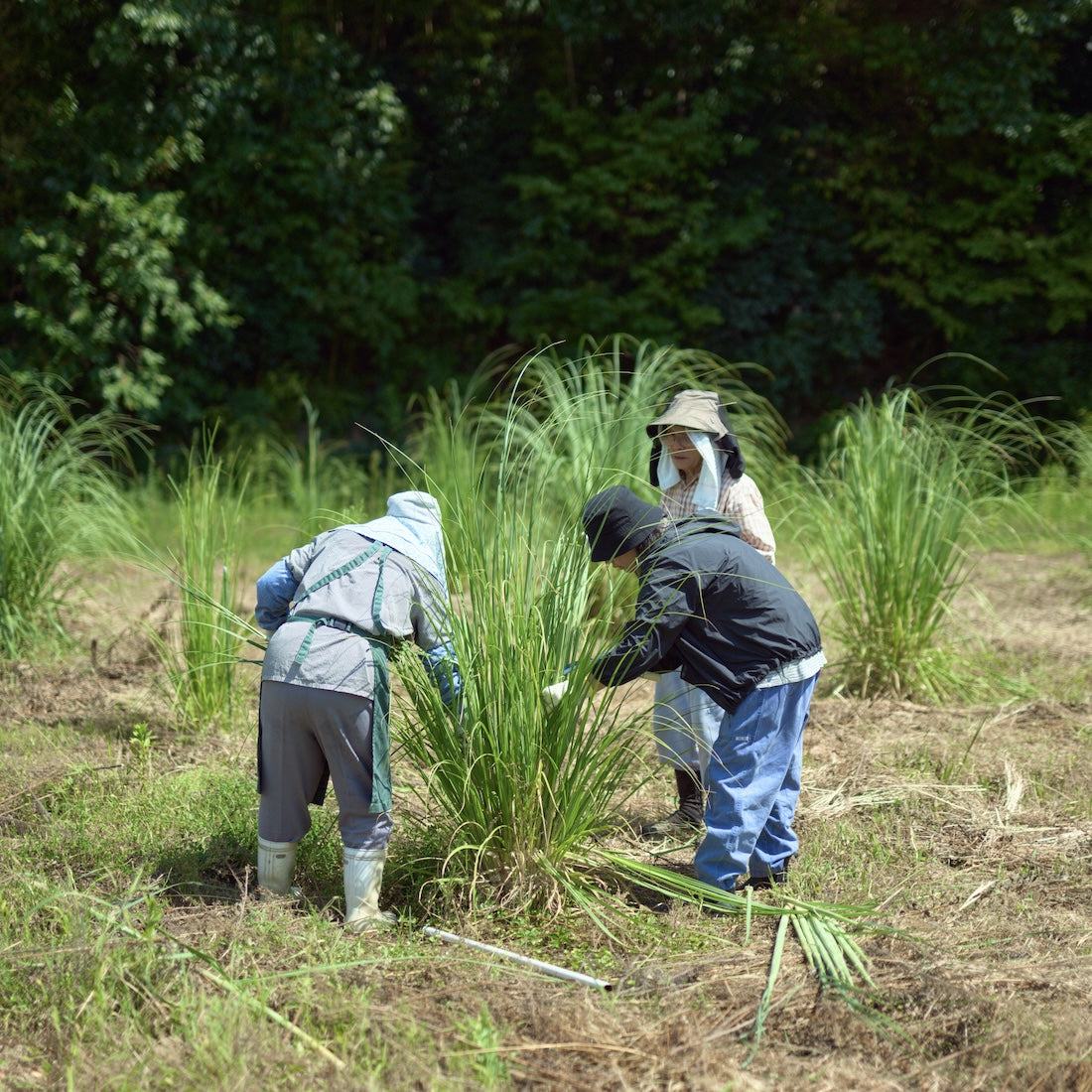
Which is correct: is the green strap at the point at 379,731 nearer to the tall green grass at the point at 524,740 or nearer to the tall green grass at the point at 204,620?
the tall green grass at the point at 524,740

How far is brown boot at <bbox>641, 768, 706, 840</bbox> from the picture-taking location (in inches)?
144

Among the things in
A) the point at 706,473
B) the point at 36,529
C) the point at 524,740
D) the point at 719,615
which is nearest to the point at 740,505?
the point at 706,473

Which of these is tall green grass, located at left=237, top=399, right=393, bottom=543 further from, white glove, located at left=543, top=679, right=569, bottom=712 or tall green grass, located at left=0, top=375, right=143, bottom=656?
white glove, located at left=543, top=679, right=569, bottom=712

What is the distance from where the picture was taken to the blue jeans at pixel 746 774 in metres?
3.09

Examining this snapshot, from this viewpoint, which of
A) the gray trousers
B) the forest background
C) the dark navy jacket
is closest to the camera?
the gray trousers

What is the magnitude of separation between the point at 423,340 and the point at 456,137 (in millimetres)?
2366

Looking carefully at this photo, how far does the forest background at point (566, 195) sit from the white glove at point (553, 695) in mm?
→ 8472

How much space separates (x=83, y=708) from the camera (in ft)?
15.8

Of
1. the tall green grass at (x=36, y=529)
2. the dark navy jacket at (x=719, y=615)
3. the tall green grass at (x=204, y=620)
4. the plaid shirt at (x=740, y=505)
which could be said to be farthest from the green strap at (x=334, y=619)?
the tall green grass at (x=36, y=529)

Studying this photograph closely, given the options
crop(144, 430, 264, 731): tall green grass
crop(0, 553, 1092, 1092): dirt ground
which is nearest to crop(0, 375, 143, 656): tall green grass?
crop(0, 553, 1092, 1092): dirt ground

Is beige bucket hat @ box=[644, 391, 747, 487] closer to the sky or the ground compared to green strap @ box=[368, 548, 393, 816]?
closer to the sky

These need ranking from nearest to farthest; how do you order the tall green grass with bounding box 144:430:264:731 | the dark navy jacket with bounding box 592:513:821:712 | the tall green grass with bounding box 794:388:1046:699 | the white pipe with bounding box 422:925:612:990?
the white pipe with bounding box 422:925:612:990 < the dark navy jacket with bounding box 592:513:821:712 < the tall green grass with bounding box 144:430:264:731 < the tall green grass with bounding box 794:388:1046:699

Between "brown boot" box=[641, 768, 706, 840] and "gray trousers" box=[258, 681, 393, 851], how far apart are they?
3.31 feet

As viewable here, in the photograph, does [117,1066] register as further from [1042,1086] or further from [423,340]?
[423,340]
